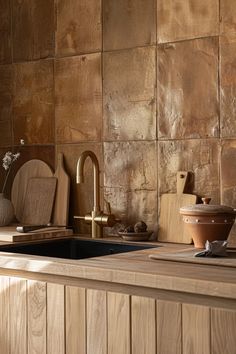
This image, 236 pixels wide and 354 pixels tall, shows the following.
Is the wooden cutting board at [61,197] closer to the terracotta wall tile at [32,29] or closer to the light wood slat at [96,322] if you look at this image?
the terracotta wall tile at [32,29]

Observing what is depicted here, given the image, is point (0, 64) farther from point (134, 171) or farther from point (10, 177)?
point (134, 171)

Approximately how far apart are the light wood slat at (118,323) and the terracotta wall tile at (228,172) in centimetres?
69

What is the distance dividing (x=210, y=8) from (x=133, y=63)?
1.33ft

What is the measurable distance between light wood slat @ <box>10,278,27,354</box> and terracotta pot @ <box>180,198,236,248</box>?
0.60 m

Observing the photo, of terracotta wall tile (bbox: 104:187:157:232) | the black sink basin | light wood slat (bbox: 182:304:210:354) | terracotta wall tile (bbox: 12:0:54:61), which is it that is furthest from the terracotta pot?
terracotta wall tile (bbox: 12:0:54:61)

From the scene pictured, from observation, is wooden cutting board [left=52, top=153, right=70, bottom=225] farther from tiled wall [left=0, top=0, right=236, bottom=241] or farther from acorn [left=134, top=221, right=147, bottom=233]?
acorn [left=134, top=221, right=147, bottom=233]

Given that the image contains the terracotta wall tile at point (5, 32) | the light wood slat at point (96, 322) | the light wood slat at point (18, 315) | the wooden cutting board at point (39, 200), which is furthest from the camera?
the terracotta wall tile at point (5, 32)

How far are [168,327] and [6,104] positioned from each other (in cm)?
174

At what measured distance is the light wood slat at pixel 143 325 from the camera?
A: 1737 mm

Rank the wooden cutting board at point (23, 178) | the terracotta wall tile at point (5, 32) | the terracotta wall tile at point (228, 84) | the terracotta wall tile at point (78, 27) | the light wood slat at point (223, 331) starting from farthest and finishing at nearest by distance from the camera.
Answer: the terracotta wall tile at point (5, 32)
the wooden cutting board at point (23, 178)
the terracotta wall tile at point (78, 27)
the terracotta wall tile at point (228, 84)
the light wood slat at point (223, 331)

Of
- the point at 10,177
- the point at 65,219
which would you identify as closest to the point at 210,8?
the point at 65,219

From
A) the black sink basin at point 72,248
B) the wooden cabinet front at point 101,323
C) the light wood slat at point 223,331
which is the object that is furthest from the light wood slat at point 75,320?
the black sink basin at point 72,248

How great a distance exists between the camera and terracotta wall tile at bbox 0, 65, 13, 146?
3.09m

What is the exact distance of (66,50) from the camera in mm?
2838
